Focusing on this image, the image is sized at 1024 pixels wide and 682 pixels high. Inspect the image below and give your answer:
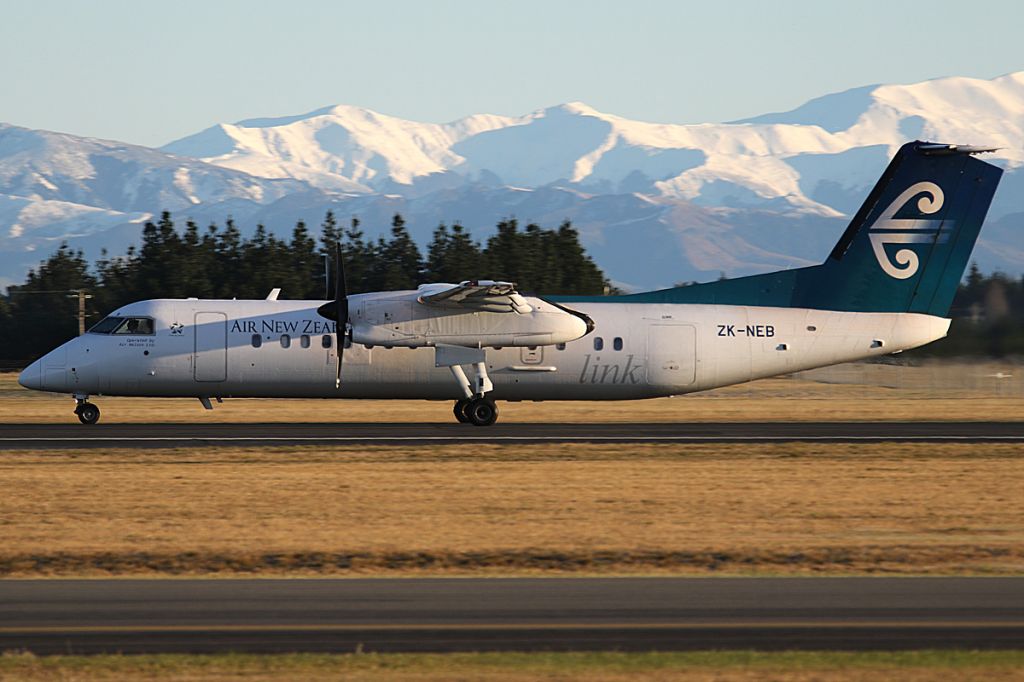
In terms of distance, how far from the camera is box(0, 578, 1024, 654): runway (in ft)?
33.2

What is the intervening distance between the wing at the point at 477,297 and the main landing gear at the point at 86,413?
25.6 ft

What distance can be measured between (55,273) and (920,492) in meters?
68.7

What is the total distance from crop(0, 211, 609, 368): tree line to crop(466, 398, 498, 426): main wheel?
38.7 m

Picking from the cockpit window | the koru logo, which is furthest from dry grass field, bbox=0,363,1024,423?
the koru logo

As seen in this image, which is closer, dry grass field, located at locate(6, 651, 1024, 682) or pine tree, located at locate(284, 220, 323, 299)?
dry grass field, located at locate(6, 651, 1024, 682)

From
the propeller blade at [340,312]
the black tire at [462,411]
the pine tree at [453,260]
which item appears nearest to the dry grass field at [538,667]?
the propeller blade at [340,312]

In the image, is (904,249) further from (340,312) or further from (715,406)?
(340,312)

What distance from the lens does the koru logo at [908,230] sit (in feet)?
→ 99.5

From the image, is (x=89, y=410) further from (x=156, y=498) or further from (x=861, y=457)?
(x=861, y=457)

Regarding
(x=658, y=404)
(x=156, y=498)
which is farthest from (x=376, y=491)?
(x=658, y=404)

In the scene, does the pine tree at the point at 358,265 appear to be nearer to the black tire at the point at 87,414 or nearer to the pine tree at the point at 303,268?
the pine tree at the point at 303,268

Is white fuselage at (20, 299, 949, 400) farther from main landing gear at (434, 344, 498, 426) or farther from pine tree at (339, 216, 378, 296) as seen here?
pine tree at (339, 216, 378, 296)

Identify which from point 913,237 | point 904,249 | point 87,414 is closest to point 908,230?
point 913,237

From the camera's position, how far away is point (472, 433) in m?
27.7
